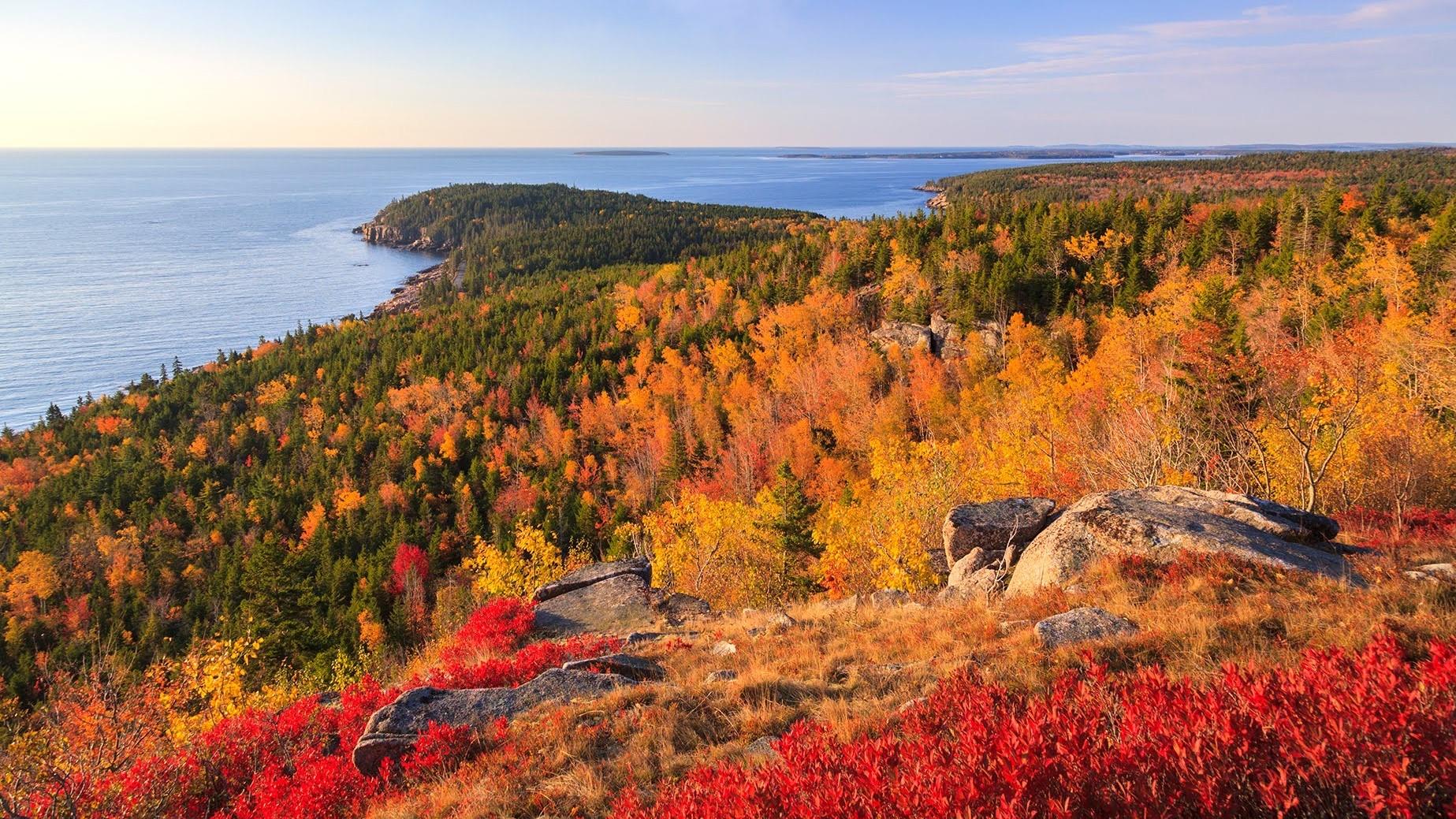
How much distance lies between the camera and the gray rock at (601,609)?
20.5 m

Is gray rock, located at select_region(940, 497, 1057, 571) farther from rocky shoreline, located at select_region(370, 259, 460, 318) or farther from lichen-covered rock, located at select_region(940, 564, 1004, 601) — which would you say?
rocky shoreline, located at select_region(370, 259, 460, 318)

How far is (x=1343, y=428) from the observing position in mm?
19406

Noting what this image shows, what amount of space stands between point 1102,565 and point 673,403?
267 feet

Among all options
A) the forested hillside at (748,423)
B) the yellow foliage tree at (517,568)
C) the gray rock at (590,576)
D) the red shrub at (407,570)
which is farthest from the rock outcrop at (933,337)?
the gray rock at (590,576)

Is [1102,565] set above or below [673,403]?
above

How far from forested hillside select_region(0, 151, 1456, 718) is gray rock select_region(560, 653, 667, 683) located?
55.4 feet

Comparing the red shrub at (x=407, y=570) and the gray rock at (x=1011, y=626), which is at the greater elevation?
the gray rock at (x=1011, y=626)

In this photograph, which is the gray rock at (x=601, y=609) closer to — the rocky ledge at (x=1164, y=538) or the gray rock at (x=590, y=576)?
the gray rock at (x=590, y=576)

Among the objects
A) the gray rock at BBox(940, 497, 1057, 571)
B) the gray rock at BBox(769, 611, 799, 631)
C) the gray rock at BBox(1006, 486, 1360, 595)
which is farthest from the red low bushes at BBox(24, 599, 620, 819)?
the gray rock at BBox(940, 497, 1057, 571)

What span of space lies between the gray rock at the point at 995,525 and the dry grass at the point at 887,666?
6.53m

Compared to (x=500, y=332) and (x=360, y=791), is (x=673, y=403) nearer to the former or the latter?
(x=500, y=332)

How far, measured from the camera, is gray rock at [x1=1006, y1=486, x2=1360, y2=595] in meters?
12.8

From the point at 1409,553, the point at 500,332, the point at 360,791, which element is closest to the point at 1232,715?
the point at 360,791

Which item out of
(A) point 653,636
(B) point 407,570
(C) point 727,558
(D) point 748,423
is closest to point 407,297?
(B) point 407,570
